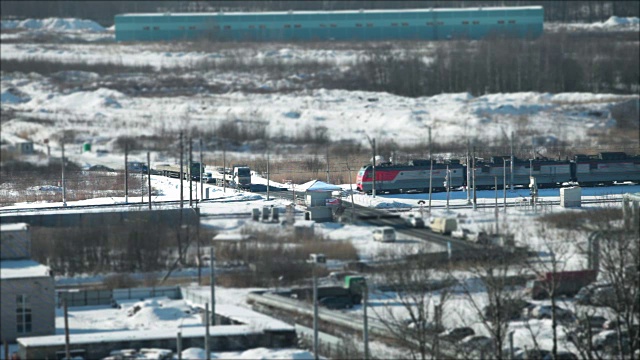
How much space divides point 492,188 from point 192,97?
2569 cm

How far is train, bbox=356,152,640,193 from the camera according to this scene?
42.2 metres

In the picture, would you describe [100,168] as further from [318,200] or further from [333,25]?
Answer: [333,25]

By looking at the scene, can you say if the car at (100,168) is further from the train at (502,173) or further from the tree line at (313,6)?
the tree line at (313,6)

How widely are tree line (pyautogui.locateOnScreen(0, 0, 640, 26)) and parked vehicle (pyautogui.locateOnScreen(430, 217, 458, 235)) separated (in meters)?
64.5

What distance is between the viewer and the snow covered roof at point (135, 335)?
2197 cm

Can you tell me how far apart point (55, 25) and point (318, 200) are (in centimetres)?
6234

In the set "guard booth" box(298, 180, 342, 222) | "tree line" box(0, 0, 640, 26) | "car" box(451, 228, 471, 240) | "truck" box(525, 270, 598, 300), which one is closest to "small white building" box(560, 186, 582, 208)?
"guard booth" box(298, 180, 342, 222)

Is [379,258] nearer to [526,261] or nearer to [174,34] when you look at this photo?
[526,261]

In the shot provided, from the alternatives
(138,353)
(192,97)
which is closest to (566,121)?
(192,97)

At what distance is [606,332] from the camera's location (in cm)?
2222

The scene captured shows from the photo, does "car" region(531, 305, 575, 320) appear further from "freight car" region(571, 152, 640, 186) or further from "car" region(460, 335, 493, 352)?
"freight car" region(571, 152, 640, 186)

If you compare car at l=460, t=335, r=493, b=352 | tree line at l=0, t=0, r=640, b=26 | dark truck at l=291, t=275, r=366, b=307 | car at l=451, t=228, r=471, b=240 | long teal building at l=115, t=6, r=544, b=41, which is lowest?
car at l=460, t=335, r=493, b=352

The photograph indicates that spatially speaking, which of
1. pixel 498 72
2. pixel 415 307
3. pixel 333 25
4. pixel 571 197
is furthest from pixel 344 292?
pixel 333 25

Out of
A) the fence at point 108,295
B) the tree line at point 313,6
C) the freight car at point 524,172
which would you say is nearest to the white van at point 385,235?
the fence at point 108,295
